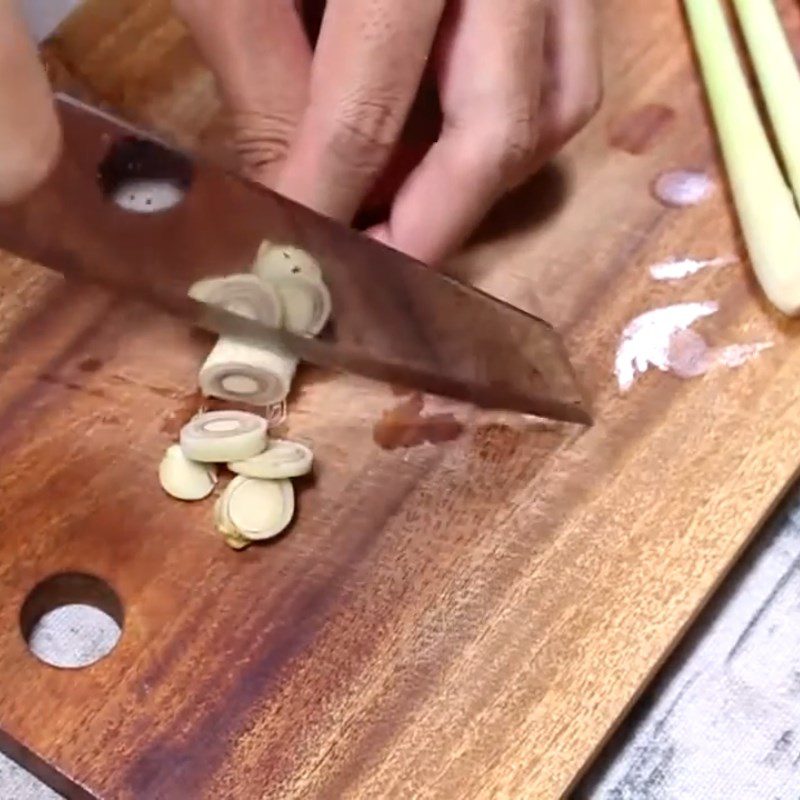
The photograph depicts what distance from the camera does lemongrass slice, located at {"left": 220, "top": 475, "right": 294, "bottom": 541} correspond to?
88 centimetres

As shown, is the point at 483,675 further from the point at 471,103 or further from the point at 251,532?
the point at 471,103

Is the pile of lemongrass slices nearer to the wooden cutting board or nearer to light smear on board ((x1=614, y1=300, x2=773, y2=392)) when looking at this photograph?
the wooden cutting board

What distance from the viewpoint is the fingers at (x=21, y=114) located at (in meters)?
0.59

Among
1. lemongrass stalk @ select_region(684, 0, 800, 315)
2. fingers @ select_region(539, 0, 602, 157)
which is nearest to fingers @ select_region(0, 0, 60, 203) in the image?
fingers @ select_region(539, 0, 602, 157)

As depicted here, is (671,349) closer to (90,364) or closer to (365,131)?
(365,131)

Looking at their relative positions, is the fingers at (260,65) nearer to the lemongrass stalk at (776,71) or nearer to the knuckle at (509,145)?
the knuckle at (509,145)

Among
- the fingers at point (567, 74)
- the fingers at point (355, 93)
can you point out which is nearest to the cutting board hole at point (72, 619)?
the fingers at point (355, 93)

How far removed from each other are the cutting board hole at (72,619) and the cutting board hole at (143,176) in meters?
0.23

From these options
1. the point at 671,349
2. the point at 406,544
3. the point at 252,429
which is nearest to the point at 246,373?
the point at 252,429

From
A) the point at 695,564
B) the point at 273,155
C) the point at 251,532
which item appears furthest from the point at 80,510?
the point at 695,564

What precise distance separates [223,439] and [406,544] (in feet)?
0.42

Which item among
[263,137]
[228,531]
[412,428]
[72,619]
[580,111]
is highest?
[580,111]

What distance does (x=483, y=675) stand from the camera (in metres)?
0.85

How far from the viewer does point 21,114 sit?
62 centimetres
